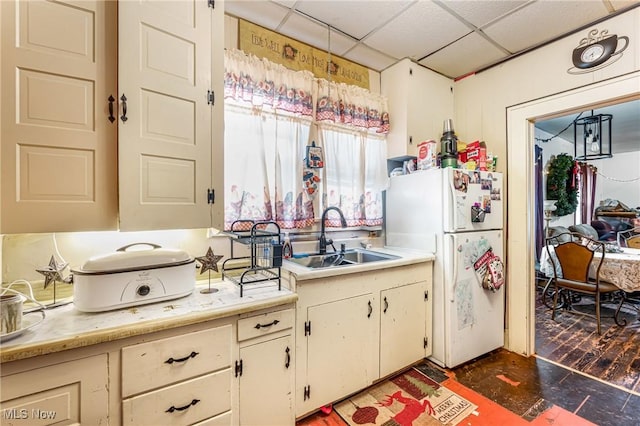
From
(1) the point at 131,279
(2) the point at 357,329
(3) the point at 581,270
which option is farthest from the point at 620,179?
(1) the point at 131,279

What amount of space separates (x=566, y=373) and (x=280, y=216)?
2.48 meters

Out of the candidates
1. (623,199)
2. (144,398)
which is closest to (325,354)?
(144,398)

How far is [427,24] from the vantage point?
2.02 metres

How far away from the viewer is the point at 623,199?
20.2 ft

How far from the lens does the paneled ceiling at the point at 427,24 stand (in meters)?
1.83

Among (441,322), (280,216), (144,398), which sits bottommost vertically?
(441,322)

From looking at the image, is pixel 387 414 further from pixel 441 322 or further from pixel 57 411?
pixel 57 411

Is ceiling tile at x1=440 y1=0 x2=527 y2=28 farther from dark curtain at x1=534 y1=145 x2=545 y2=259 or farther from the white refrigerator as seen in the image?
dark curtain at x1=534 y1=145 x2=545 y2=259

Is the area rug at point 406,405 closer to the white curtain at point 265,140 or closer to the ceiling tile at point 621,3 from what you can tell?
the white curtain at point 265,140

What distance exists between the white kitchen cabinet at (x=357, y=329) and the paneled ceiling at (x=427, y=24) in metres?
1.76

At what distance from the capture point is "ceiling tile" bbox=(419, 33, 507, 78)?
2270 millimetres

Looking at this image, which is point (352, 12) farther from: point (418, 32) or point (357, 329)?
point (357, 329)

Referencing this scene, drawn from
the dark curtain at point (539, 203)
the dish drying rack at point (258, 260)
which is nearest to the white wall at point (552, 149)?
the dark curtain at point (539, 203)

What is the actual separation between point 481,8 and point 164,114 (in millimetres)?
2103
